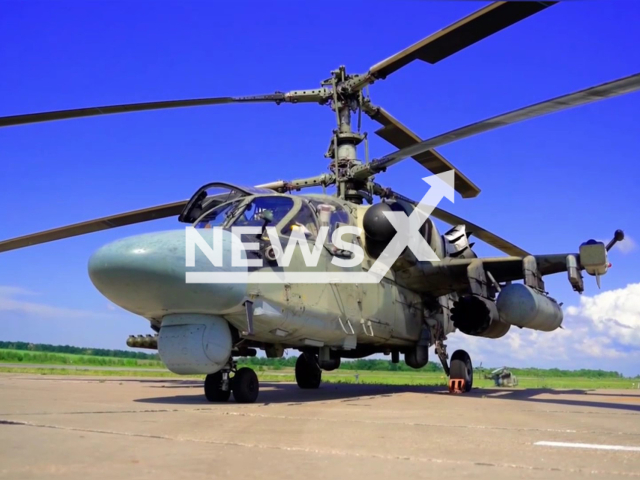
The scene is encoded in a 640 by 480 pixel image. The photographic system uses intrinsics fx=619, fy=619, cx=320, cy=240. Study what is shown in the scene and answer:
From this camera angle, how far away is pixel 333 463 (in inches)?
141

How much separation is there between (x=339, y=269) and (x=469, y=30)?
13.1 ft

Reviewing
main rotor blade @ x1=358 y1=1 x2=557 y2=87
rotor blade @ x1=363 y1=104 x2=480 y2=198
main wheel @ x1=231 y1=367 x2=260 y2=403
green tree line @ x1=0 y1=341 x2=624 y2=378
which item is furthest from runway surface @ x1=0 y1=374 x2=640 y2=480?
green tree line @ x1=0 y1=341 x2=624 y2=378

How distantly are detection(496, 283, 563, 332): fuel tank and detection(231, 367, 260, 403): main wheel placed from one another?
15.5ft

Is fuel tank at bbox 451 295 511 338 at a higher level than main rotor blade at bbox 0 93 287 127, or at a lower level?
lower

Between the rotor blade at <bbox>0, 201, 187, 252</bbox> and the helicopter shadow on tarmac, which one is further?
the rotor blade at <bbox>0, 201, 187, 252</bbox>

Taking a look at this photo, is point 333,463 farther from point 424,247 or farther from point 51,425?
point 424,247

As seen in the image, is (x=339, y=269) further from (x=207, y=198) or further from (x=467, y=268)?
(x=467, y=268)

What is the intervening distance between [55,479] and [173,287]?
14.6ft

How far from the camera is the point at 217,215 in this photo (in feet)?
29.9

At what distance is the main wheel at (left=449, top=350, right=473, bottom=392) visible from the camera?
1186 centimetres

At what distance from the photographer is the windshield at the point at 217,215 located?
8.95 m

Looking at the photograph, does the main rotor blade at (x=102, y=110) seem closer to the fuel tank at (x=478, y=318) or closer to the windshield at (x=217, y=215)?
the windshield at (x=217, y=215)

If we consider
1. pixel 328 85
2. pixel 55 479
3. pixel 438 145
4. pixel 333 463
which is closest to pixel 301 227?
pixel 438 145

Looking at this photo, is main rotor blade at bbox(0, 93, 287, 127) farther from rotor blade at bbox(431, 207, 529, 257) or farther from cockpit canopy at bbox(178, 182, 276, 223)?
rotor blade at bbox(431, 207, 529, 257)
